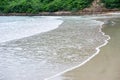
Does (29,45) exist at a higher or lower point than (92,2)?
higher

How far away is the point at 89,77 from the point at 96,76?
7.4 inches

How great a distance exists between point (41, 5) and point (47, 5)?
188 centimetres

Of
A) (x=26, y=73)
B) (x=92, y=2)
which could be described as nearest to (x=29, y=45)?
(x=26, y=73)

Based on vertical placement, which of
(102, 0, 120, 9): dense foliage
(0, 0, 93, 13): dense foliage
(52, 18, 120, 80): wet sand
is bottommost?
(0, 0, 93, 13): dense foliage

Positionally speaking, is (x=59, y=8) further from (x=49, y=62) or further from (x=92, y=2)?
(x=49, y=62)

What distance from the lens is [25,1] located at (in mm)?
59500

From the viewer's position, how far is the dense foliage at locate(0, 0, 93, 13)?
53.2m

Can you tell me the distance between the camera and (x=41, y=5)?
56.3 m

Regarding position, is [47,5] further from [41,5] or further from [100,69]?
[100,69]

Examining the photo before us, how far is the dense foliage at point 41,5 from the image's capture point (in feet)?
175

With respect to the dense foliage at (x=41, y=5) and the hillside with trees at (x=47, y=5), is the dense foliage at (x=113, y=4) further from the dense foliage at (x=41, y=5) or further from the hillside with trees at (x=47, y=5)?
the dense foliage at (x=41, y=5)

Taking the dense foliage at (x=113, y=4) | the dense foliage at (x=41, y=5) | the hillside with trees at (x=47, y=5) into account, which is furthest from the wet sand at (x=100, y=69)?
the dense foliage at (x=41, y=5)

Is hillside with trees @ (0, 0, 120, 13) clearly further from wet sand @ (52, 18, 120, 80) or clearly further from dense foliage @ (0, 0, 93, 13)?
wet sand @ (52, 18, 120, 80)

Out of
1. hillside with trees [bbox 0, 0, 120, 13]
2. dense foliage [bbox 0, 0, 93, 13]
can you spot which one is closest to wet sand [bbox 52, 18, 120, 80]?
hillside with trees [bbox 0, 0, 120, 13]
